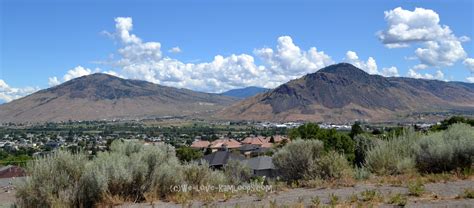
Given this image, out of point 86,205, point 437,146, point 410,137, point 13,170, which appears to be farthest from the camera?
point 13,170

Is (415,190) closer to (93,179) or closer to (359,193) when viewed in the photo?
(359,193)

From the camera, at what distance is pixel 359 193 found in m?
8.57

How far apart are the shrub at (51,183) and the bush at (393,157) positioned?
288 inches

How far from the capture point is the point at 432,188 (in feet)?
28.5

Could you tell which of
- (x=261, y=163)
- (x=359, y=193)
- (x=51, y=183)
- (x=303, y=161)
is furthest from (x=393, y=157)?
(x=261, y=163)

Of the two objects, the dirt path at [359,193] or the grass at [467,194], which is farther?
the grass at [467,194]

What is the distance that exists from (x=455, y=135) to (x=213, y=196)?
6.41 meters

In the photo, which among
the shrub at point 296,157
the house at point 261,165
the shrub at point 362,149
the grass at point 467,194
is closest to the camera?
the grass at point 467,194

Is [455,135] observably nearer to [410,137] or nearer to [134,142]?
[410,137]

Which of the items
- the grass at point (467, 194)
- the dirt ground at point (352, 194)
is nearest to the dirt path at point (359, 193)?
the dirt ground at point (352, 194)

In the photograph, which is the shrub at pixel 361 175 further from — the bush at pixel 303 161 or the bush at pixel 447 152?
the bush at pixel 447 152

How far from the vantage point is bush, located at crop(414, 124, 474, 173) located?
1102cm

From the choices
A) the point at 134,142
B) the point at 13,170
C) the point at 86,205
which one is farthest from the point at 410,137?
the point at 13,170

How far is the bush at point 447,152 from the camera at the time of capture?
11.0 m
